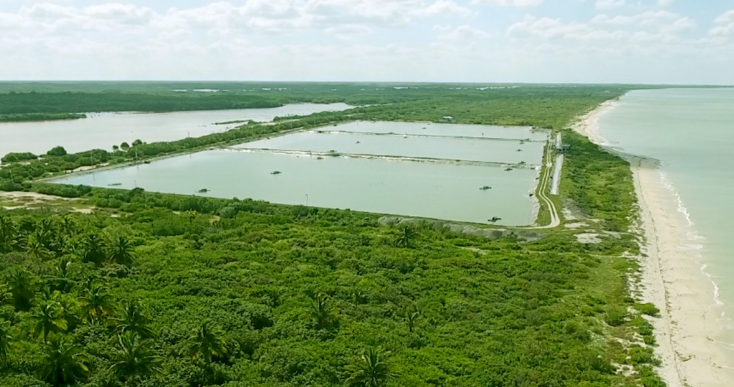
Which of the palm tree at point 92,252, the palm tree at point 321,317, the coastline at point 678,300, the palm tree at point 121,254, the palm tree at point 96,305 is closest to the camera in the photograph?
the coastline at point 678,300

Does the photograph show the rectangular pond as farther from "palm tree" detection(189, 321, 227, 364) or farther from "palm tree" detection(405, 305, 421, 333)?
"palm tree" detection(189, 321, 227, 364)

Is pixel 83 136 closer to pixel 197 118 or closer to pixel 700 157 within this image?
pixel 197 118

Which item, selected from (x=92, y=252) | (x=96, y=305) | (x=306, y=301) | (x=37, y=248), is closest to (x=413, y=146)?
(x=92, y=252)

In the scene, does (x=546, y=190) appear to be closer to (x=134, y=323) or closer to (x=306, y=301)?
(x=306, y=301)

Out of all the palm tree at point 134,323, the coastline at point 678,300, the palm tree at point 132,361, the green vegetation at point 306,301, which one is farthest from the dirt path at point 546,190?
the palm tree at point 132,361

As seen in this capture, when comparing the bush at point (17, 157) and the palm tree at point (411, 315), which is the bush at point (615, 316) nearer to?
the palm tree at point (411, 315)

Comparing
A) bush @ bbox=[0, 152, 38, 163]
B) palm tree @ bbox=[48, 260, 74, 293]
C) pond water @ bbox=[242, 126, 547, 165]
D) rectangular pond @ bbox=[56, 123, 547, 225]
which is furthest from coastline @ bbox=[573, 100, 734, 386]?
bush @ bbox=[0, 152, 38, 163]

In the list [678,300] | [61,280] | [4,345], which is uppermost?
[4,345]
